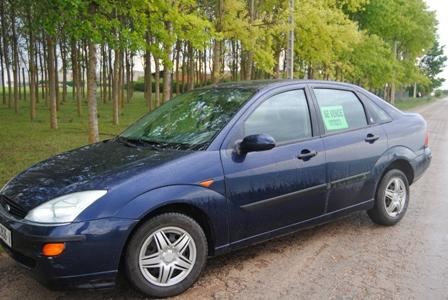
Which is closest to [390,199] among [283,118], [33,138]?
[283,118]

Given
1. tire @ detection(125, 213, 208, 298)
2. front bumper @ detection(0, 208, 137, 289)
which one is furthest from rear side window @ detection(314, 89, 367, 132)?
front bumper @ detection(0, 208, 137, 289)

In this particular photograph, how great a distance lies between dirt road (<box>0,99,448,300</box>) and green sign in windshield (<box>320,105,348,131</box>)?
47.2 inches

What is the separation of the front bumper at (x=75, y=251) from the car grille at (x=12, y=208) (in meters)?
0.06

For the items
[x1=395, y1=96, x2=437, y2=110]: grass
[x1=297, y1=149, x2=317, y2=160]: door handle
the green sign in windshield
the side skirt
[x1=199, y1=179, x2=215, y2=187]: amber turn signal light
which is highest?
the green sign in windshield

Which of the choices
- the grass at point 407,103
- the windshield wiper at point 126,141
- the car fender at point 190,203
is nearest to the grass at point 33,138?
the windshield wiper at point 126,141

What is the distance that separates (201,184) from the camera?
145 inches

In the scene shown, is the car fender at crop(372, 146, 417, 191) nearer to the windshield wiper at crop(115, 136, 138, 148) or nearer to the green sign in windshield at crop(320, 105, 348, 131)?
the green sign in windshield at crop(320, 105, 348, 131)

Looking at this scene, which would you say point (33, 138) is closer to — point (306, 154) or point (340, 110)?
point (340, 110)

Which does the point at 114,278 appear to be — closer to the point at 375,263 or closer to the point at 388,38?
the point at 375,263

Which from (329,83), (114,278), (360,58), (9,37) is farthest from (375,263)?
(360,58)

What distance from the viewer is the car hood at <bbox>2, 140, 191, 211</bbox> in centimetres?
340

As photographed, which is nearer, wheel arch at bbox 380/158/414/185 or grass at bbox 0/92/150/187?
wheel arch at bbox 380/158/414/185

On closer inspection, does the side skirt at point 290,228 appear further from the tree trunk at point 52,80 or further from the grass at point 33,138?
the tree trunk at point 52,80

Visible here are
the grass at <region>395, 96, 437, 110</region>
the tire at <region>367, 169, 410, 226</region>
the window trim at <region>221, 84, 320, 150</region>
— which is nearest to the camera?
the window trim at <region>221, 84, 320, 150</region>
